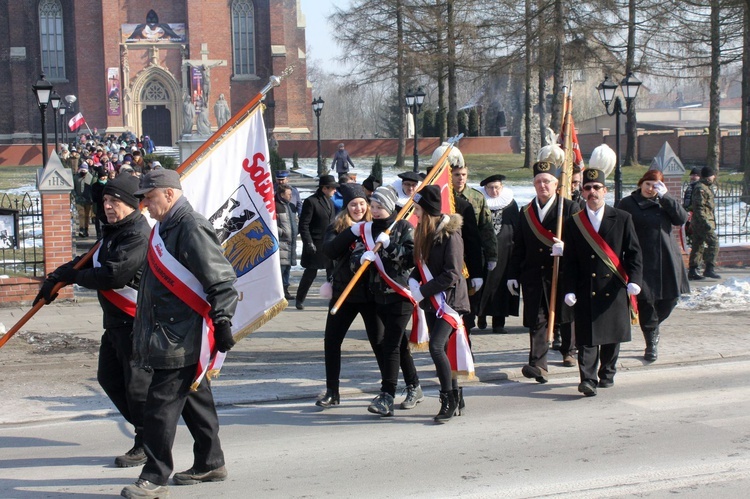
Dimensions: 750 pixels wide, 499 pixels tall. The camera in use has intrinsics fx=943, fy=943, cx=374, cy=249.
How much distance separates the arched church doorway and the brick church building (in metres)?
0.06

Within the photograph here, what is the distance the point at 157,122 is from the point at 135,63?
3730 mm

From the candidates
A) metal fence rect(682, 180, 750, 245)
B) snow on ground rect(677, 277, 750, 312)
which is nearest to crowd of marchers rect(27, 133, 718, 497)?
snow on ground rect(677, 277, 750, 312)

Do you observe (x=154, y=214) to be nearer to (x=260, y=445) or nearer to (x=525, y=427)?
(x=260, y=445)

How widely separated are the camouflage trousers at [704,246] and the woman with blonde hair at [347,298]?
32.3 feet

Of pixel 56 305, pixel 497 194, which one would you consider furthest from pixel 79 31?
pixel 497 194

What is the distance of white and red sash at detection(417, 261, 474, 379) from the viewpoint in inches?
292

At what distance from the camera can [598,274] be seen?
8.33 metres

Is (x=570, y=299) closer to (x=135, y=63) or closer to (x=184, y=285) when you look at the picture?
(x=184, y=285)

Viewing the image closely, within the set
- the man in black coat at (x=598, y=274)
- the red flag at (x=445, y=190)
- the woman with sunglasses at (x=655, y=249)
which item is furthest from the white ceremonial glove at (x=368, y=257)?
the woman with sunglasses at (x=655, y=249)

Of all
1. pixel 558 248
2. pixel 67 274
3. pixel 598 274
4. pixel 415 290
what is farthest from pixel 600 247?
pixel 67 274

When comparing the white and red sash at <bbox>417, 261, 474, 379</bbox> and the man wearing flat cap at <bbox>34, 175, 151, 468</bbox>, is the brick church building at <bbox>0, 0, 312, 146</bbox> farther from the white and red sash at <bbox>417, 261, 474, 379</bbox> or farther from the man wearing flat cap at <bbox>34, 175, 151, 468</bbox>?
the man wearing flat cap at <bbox>34, 175, 151, 468</bbox>

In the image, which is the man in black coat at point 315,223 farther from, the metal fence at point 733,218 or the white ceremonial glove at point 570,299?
the metal fence at point 733,218

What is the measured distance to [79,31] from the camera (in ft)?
186

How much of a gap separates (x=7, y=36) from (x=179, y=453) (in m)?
57.1
